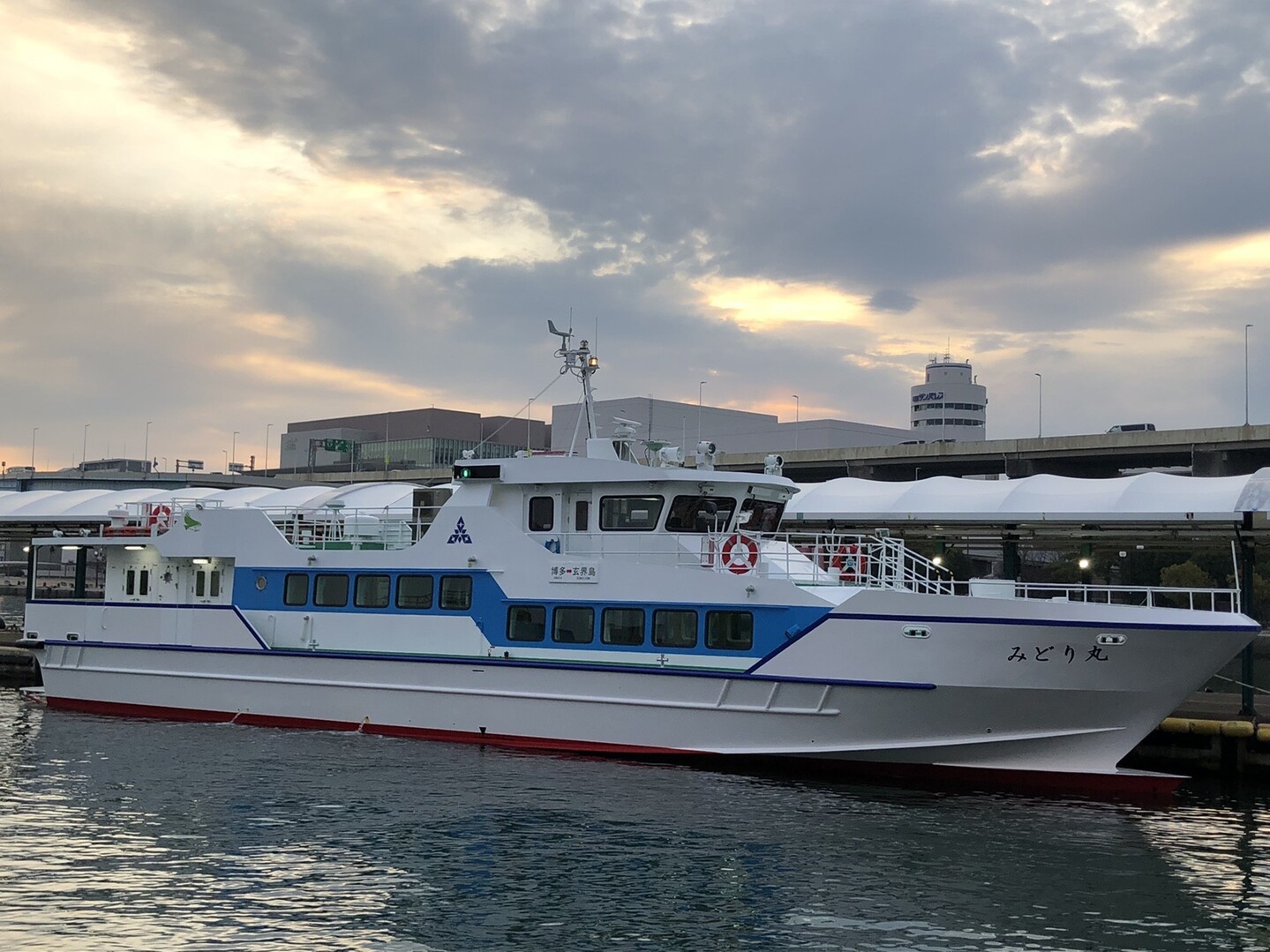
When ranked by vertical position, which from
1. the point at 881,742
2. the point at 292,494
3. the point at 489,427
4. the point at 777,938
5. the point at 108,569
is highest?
the point at 489,427

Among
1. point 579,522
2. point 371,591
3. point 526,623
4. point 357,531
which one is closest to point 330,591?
point 371,591

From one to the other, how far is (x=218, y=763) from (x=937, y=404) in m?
139

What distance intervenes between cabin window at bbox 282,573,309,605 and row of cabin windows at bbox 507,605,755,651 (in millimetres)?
4899

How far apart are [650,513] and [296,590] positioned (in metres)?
7.70

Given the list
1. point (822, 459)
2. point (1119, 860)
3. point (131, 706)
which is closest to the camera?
point (1119, 860)

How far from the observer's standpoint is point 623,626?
19.7 meters

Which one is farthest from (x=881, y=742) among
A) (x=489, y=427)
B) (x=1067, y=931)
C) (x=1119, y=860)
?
(x=489, y=427)

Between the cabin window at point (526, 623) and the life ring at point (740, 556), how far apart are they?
3489mm

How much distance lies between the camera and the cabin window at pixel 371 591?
22.1m

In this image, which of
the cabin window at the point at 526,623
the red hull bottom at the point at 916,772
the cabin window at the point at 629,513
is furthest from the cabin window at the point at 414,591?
the cabin window at the point at 629,513

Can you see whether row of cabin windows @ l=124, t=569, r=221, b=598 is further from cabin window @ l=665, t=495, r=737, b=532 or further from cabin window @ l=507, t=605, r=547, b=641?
cabin window @ l=665, t=495, r=737, b=532

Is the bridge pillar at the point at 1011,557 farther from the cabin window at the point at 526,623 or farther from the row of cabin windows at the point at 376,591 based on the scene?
the row of cabin windows at the point at 376,591

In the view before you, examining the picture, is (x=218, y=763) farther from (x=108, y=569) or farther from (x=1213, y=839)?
(x=1213, y=839)

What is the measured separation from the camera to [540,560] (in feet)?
68.0
